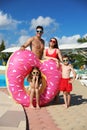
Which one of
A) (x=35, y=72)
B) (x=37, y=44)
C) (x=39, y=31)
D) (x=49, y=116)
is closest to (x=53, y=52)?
(x=37, y=44)

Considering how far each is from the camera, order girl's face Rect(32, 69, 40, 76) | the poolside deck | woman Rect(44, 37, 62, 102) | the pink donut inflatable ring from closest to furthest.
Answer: the poolside deck
girl's face Rect(32, 69, 40, 76)
the pink donut inflatable ring
woman Rect(44, 37, 62, 102)

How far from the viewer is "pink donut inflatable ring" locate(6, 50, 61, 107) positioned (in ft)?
17.9

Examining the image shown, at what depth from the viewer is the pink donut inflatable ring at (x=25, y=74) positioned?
215 inches

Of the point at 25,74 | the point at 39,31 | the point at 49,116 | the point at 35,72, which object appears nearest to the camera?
the point at 49,116

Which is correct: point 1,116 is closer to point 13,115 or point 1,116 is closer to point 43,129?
point 13,115

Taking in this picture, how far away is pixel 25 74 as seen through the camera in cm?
552

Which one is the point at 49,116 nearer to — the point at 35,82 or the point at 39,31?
the point at 35,82

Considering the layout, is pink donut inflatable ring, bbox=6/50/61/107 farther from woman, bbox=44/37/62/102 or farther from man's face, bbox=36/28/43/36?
man's face, bbox=36/28/43/36

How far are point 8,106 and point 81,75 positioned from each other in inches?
326

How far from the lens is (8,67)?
5.54 m

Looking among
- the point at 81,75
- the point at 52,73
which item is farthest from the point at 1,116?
the point at 81,75

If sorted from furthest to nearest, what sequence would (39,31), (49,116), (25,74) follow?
(39,31) → (25,74) → (49,116)

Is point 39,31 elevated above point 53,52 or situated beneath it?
elevated above

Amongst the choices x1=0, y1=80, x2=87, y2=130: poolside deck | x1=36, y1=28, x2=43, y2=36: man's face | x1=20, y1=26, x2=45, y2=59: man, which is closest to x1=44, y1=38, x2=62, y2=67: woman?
x1=20, y1=26, x2=45, y2=59: man
